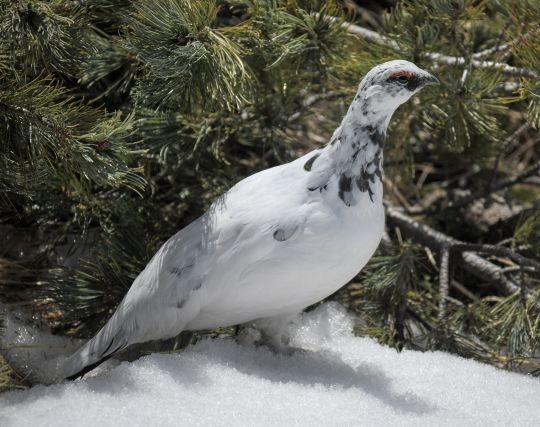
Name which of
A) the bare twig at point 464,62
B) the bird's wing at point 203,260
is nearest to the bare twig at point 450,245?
the bare twig at point 464,62

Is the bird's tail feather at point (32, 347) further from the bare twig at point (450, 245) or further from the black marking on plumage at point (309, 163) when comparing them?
the bare twig at point (450, 245)

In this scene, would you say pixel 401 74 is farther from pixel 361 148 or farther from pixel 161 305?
pixel 161 305

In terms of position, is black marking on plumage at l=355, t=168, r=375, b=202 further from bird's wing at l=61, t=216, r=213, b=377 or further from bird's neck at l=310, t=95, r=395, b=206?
bird's wing at l=61, t=216, r=213, b=377

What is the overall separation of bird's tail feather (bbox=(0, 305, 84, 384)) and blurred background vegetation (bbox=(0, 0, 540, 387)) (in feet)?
0.15

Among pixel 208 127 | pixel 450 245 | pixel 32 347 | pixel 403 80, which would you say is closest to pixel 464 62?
pixel 403 80

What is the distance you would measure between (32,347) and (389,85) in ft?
3.23

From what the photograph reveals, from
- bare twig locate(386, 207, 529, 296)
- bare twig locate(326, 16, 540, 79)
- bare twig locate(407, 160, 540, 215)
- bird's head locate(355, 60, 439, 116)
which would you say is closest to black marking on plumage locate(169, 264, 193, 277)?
bird's head locate(355, 60, 439, 116)

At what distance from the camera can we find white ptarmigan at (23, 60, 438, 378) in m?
1.56

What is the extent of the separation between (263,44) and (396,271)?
2.21ft

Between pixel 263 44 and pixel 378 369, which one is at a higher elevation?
pixel 263 44

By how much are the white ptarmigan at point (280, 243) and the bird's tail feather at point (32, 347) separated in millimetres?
56

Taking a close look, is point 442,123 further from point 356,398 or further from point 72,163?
point 72,163

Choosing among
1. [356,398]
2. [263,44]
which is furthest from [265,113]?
[356,398]

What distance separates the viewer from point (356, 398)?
5.07 feet
